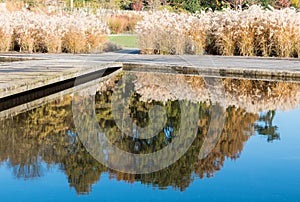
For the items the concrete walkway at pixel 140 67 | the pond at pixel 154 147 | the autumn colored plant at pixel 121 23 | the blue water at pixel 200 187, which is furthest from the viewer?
the autumn colored plant at pixel 121 23

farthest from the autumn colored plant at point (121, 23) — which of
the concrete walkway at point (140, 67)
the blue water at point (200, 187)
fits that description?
the blue water at point (200, 187)

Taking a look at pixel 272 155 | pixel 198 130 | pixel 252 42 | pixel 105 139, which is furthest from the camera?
pixel 252 42

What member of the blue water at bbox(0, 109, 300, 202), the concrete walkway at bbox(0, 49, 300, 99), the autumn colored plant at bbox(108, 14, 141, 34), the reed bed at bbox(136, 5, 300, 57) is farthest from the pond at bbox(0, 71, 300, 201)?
the autumn colored plant at bbox(108, 14, 141, 34)

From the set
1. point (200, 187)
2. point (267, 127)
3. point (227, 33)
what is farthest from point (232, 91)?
point (227, 33)

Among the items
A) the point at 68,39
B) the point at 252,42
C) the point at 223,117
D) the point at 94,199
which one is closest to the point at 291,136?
the point at 223,117

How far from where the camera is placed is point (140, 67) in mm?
9398

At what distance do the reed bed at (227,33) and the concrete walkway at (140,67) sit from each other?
2.08ft

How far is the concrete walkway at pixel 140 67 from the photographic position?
6.50 m

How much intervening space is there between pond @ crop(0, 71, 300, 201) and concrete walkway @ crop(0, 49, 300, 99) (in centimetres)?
41

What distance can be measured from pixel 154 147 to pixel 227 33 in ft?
23.3

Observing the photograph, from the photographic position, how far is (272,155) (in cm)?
425

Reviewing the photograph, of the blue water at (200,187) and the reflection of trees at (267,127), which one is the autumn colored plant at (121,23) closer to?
the reflection of trees at (267,127)

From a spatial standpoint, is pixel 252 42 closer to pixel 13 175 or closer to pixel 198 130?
pixel 198 130

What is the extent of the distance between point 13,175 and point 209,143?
5.56 feet
